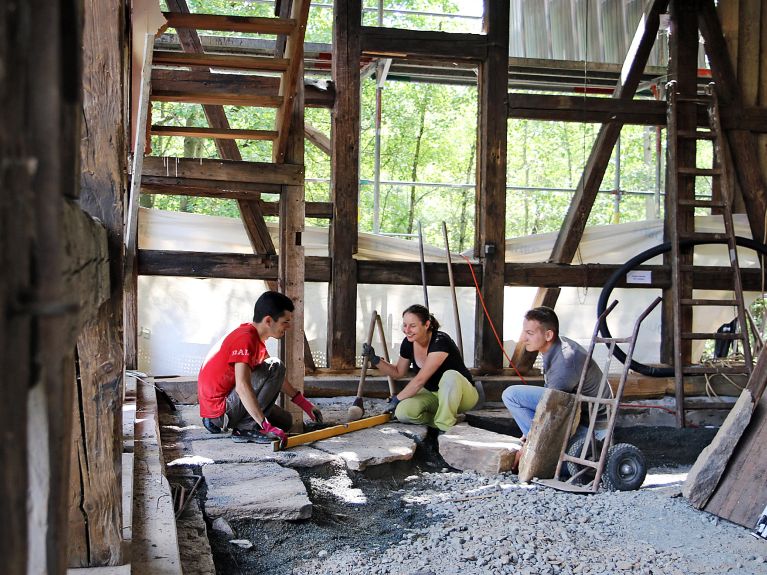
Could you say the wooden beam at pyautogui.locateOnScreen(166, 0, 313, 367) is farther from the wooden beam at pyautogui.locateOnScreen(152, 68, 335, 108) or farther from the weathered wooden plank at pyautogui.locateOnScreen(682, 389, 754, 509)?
the weathered wooden plank at pyautogui.locateOnScreen(682, 389, 754, 509)

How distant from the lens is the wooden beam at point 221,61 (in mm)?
5496

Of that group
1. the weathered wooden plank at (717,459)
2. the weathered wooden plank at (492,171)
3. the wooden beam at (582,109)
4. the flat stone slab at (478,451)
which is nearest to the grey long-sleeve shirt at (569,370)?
the flat stone slab at (478,451)

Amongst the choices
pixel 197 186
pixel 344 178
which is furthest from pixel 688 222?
pixel 197 186

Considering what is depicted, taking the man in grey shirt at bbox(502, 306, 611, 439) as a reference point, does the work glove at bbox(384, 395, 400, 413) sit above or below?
below

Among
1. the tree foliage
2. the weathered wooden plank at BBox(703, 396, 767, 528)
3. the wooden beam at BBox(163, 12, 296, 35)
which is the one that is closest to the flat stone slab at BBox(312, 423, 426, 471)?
the weathered wooden plank at BBox(703, 396, 767, 528)

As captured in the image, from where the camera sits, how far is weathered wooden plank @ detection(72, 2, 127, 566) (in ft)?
7.70

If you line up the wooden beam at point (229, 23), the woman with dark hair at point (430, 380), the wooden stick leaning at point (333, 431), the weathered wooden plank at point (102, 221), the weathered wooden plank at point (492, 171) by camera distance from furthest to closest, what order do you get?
the weathered wooden plank at point (492, 171) → the woman with dark hair at point (430, 380) → the wooden stick leaning at point (333, 431) → the wooden beam at point (229, 23) → the weathered wooden plank at point (102, 221)

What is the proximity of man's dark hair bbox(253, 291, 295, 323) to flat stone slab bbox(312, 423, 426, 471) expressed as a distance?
946 mm

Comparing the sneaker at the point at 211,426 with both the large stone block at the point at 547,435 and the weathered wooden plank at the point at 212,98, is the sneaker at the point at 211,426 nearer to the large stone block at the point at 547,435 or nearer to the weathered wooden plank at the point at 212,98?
the large stone block at the point at 547,435

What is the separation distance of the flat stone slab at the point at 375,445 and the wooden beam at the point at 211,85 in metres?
2.52

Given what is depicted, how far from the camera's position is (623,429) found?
7.68 m

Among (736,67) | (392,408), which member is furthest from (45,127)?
(736,67)

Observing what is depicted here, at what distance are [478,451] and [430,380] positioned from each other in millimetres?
1154

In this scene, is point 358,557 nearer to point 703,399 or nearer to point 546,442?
point 546,442
